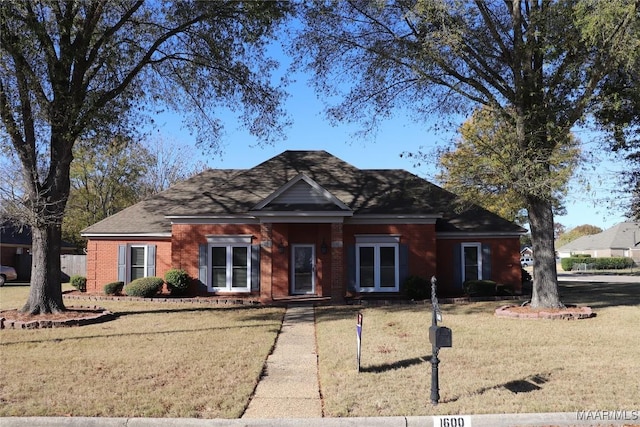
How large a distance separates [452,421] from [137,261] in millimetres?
19420

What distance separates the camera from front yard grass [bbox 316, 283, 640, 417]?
22.3 ft

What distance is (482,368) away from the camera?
875 cm

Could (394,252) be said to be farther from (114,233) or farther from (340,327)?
(114,233)

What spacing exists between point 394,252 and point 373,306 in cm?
384

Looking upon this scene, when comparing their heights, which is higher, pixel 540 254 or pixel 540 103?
pixel 540 103

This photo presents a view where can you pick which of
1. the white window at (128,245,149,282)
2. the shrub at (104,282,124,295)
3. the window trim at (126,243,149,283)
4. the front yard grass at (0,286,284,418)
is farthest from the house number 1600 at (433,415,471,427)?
the white window at (128,245,149,282)

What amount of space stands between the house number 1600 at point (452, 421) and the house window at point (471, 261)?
16.8 metres

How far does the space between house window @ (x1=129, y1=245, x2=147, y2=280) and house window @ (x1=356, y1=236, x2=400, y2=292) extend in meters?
9.45

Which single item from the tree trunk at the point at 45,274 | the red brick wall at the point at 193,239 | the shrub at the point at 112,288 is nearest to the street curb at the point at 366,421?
the tree trunk at the point at 45,274

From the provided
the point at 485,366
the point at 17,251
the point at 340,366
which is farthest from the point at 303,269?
the point at 17,251

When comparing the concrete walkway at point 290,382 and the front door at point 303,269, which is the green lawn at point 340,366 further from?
the front door at point 303,269

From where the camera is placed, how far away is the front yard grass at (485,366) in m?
6.80

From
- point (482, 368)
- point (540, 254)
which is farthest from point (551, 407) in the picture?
point (540, 254)

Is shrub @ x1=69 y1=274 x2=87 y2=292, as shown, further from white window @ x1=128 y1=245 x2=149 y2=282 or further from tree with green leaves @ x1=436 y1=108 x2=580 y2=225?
tree with green leaves @ x1=436 y1=108 x2=580 y2=225
